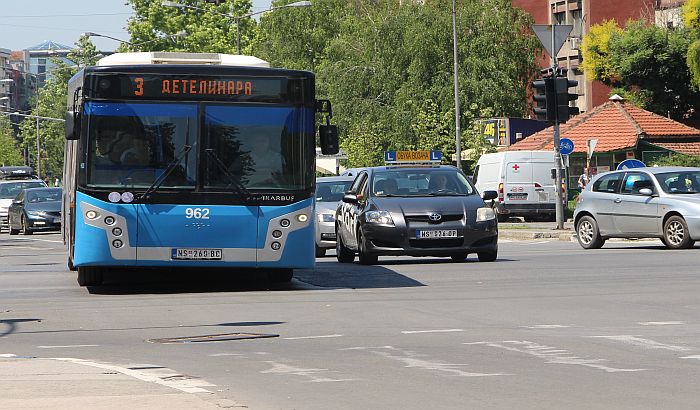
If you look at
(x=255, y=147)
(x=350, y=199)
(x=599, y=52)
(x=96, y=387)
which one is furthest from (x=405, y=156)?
(x=96, y=387)

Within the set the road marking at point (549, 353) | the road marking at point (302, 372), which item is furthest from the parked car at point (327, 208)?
the road marking at point (302, 372)

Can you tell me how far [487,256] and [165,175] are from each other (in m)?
7.49

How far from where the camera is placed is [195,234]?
18844 millimetres

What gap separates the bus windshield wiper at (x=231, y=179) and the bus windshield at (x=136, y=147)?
0.72 ft

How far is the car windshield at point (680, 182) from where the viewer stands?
93.1 ft

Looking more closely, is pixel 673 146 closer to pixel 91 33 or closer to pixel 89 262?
pixel 91 33

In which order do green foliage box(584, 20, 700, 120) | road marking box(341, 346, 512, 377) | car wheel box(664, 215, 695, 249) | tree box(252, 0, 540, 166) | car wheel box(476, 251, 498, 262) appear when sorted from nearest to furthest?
1. road marking box(341, 346, 512, 377)
2. car wheel box(476, 251, 498, 262)
3. car wheel box(664, 215, 695, 249)
4. green foliage box(584, 20, 700, 120)
5. tree box(252, 0, 540, 166)

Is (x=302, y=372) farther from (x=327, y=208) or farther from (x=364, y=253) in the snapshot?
(x=327, y=208)

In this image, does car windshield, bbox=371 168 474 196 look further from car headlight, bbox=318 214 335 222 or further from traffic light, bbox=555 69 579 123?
traffic light, bbox=555 69 579 123

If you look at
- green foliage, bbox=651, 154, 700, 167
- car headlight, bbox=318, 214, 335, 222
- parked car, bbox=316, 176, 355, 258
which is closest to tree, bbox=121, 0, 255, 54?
green foliage, bbox=651, 154, 700, 167

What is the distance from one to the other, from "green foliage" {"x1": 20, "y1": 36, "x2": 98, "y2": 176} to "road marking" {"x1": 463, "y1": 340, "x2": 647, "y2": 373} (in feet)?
457

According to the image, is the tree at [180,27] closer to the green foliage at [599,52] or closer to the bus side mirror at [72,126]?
the green foliage at [599,52]

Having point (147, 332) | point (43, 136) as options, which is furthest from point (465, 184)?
point (43, 136)

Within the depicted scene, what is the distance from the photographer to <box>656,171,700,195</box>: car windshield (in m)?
28.4
